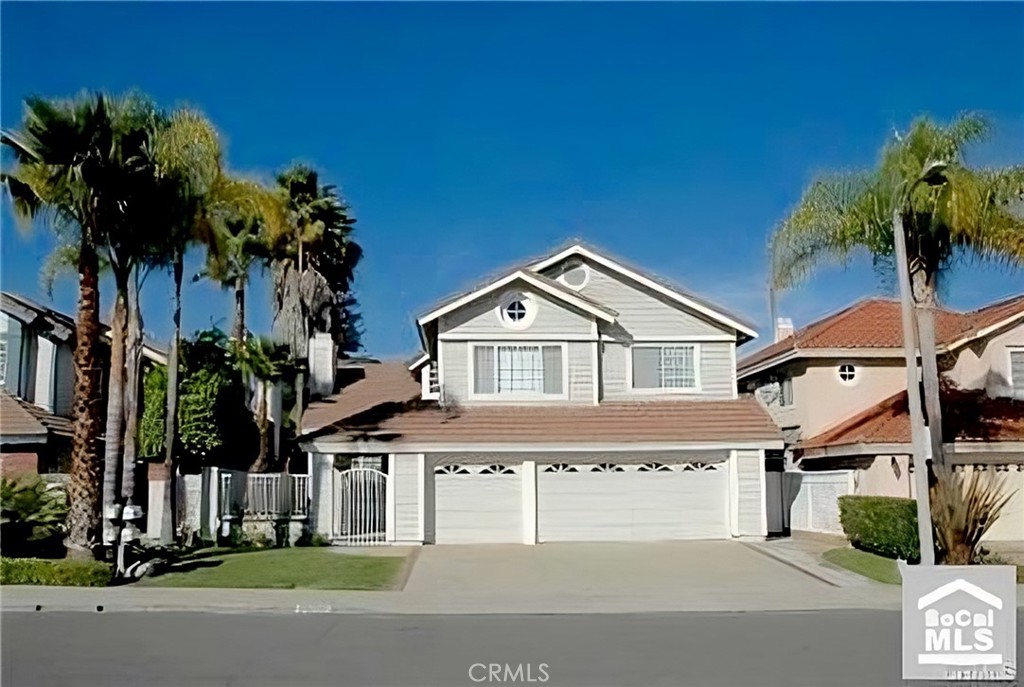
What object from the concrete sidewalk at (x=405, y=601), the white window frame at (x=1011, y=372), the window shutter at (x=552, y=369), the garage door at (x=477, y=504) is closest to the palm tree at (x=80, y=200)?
the concrete sidewalk at (x=405, y=601)

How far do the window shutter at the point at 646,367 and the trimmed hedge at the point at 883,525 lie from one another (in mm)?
6193

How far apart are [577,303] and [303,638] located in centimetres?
1587

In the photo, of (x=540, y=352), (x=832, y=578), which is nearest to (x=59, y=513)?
(x=540, y=352)

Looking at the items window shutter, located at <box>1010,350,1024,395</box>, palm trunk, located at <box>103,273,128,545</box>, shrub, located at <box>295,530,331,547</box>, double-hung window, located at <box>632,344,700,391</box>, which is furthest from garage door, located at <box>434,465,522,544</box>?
window shutter, located at <box>1010,350,1024,395</box>

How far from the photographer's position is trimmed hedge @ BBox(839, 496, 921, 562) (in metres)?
21.5

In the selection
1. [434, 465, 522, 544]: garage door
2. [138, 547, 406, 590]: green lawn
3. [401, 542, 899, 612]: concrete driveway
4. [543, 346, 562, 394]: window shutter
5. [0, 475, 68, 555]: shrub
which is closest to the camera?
[401, 542, 899, 612]: concrete driveway

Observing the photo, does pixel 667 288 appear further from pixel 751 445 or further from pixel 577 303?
pixel 751 445

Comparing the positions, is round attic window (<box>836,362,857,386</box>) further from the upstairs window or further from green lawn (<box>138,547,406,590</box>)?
green lawn (<box>138,547,406,590</box>)

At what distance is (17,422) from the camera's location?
1069 inches

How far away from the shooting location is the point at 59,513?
21.2 metres

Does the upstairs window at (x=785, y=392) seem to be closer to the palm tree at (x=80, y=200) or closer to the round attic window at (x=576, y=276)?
the round attic window at (x=576, y=276)

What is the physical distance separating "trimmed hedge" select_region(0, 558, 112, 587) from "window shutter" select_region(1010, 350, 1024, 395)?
74.1 ft

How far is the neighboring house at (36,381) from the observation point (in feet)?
89.0

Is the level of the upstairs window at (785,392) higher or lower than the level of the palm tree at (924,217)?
lower
